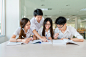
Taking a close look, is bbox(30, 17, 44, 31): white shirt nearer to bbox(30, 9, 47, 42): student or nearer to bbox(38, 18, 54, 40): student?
bbox(30, 9, 47, 42): student

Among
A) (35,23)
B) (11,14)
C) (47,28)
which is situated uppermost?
(11,14)

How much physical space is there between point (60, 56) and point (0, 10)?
7.29 ft

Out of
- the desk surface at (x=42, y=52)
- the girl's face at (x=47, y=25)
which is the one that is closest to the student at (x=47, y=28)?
the girl's face at (x=47, y=25)

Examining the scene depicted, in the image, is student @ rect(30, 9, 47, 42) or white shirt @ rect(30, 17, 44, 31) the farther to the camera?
white shirt @ rect(30, 17, 44, 31)

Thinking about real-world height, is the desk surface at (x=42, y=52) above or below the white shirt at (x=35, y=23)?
below

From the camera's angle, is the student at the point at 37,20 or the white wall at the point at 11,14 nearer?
the student at the point at 37,20

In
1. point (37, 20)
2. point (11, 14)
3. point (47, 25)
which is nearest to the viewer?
point (47, 25)

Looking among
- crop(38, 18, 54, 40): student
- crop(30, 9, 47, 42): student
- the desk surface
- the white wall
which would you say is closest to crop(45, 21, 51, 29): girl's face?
crop(38, 18, 54, 40): student

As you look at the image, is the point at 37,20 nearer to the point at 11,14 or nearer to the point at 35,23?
the point at 35,23

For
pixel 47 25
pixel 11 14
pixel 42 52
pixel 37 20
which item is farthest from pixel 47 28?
pixel 11 14

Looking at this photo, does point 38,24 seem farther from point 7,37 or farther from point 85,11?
point 85,11

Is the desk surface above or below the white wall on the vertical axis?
below

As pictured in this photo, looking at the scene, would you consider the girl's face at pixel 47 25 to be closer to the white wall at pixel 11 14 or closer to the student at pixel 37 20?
the student at pixel 37 20

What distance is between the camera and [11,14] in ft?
7.38
